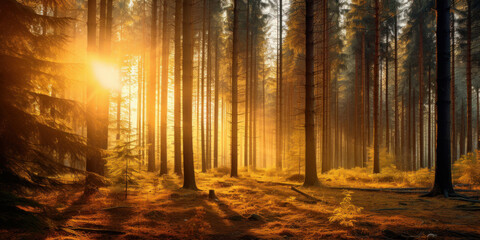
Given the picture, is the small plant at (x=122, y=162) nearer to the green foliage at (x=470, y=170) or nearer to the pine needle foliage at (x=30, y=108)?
the pine needle foliage at (x=30, y=108)

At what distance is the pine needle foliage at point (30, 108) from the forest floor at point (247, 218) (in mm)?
1053

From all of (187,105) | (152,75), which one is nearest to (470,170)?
(187,105)

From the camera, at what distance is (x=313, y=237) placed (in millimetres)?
5133

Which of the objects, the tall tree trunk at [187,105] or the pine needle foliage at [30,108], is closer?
the pine needle foliage at [30,108]

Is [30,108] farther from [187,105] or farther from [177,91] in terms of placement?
[177,91]

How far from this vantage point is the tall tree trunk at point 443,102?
345 inches

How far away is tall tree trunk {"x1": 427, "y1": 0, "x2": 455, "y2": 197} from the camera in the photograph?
8766mm

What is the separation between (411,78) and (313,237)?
3179 cm

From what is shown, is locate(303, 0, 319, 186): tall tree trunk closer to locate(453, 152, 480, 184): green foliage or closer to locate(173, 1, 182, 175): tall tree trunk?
locate(173, 1, 182, 175): tall tree trunk

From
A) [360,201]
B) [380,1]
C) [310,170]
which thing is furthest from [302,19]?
[360,201]

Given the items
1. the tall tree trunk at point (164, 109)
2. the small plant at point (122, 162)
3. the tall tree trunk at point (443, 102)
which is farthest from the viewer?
the tall tree trunk at point (164, 109)

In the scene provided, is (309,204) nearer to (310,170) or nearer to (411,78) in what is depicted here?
(310,170)

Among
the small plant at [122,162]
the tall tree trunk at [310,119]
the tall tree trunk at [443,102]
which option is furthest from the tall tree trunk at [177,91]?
the tall tree trunk at [443,102]

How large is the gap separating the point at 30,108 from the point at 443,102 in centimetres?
1260
